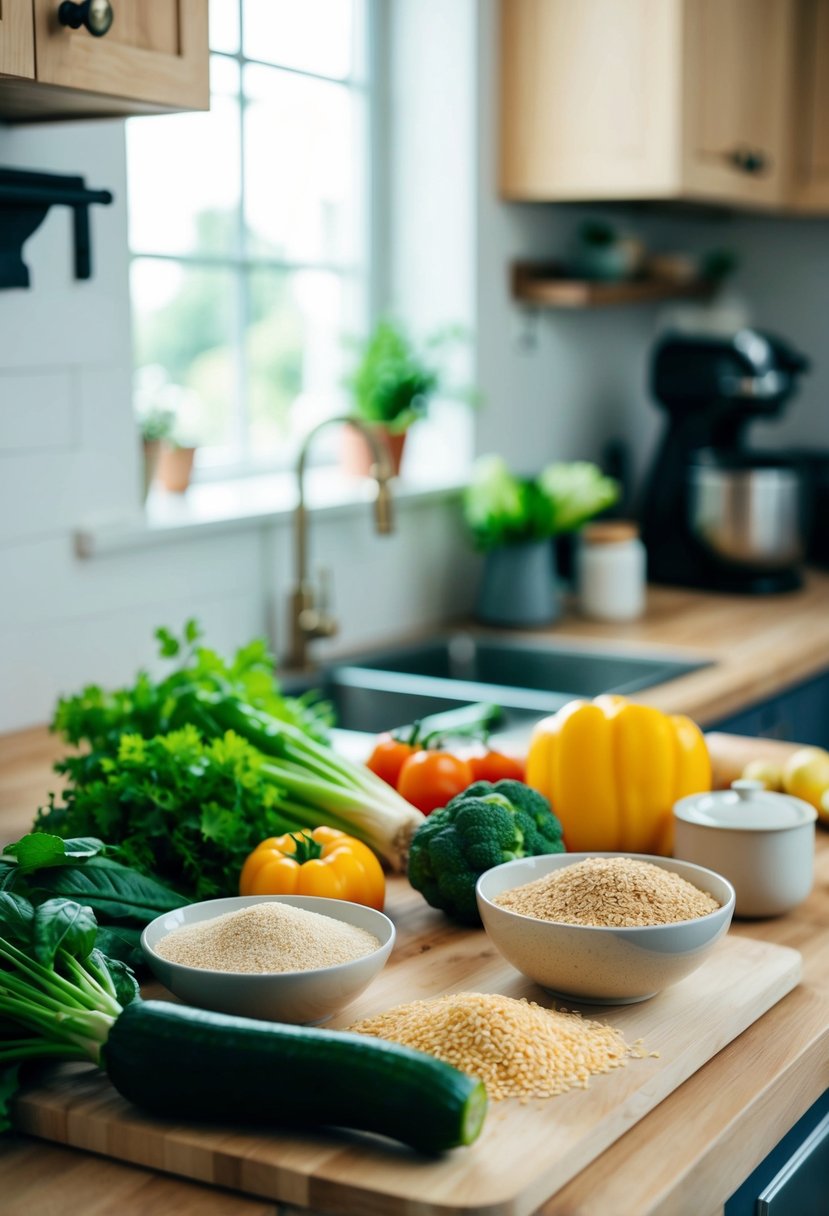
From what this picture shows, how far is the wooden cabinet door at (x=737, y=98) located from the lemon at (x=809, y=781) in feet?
5.00

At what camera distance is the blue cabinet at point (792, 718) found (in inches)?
95.0

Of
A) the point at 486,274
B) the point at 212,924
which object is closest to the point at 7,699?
the point at 212,924

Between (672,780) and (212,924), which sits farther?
(672,780)

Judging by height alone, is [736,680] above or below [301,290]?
below

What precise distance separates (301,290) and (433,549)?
56cm

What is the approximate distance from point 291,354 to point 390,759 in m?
1.38

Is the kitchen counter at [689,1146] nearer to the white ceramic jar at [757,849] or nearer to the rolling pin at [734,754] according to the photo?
the white ceramic jar at [757,849]


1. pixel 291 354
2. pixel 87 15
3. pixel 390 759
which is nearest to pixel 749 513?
pixel 291 354

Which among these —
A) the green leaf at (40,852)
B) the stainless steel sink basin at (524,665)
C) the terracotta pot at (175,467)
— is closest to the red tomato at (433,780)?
the green leaf at (40,852)

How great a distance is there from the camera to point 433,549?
2.88m

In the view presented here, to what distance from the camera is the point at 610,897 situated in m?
1.15

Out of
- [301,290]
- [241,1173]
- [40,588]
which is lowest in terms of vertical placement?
[241,1173]

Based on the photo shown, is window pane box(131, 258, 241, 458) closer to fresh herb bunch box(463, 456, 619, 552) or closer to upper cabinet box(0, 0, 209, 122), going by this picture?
fresh herb bunch box(463, 456, 619, 552)

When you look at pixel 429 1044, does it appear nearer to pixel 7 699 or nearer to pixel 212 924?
pixel 212 924
